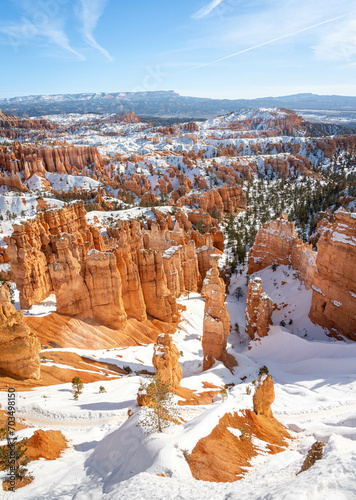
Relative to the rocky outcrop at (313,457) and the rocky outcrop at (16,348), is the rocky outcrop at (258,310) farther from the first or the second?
the rocky outcrop at (313,457)

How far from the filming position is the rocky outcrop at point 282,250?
103 ft

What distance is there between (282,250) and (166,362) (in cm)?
2558

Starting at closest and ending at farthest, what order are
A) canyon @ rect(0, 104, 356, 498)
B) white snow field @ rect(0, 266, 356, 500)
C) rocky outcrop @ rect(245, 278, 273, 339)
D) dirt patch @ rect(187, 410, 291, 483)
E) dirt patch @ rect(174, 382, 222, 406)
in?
white snow field @ rect(0, 266, 356, 500) → dirt patch @ rect(187, 410, 291, 483) → canyon @ rect(0, 104, 356, 498) → dirt patch @ rect(174, 382, 222, 406) → rocky outcrop @ rect(245, 278, 273, 339)

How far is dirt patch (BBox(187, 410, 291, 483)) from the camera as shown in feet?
26.7

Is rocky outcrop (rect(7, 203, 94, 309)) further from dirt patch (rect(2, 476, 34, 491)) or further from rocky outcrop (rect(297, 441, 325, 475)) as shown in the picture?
rocky outcrop (rect(297, 441, 325, 475))

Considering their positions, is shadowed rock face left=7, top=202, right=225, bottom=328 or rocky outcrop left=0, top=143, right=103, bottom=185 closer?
shadowed rock face left=7, top=202, right=225, bottom=328

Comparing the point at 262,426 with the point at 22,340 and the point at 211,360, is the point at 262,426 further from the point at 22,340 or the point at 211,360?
the point at 22,340

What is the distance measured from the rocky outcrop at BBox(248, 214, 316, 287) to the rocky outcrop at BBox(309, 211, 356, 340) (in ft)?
18.8

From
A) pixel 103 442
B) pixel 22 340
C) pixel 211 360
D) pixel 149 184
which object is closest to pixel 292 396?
pixel 211 360

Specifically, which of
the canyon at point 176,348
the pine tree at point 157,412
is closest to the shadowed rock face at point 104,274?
the canyon at point 176,348

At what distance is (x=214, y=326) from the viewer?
2088 cm

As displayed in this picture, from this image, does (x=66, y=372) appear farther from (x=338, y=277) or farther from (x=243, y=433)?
(x=338, y=277)

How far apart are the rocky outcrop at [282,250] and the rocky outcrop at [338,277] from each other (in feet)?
18.8

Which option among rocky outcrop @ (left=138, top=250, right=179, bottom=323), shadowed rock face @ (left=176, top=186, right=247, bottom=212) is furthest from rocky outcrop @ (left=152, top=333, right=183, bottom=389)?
shadowed rock face @ (left=176, top=186, right=247, bottom=212)
